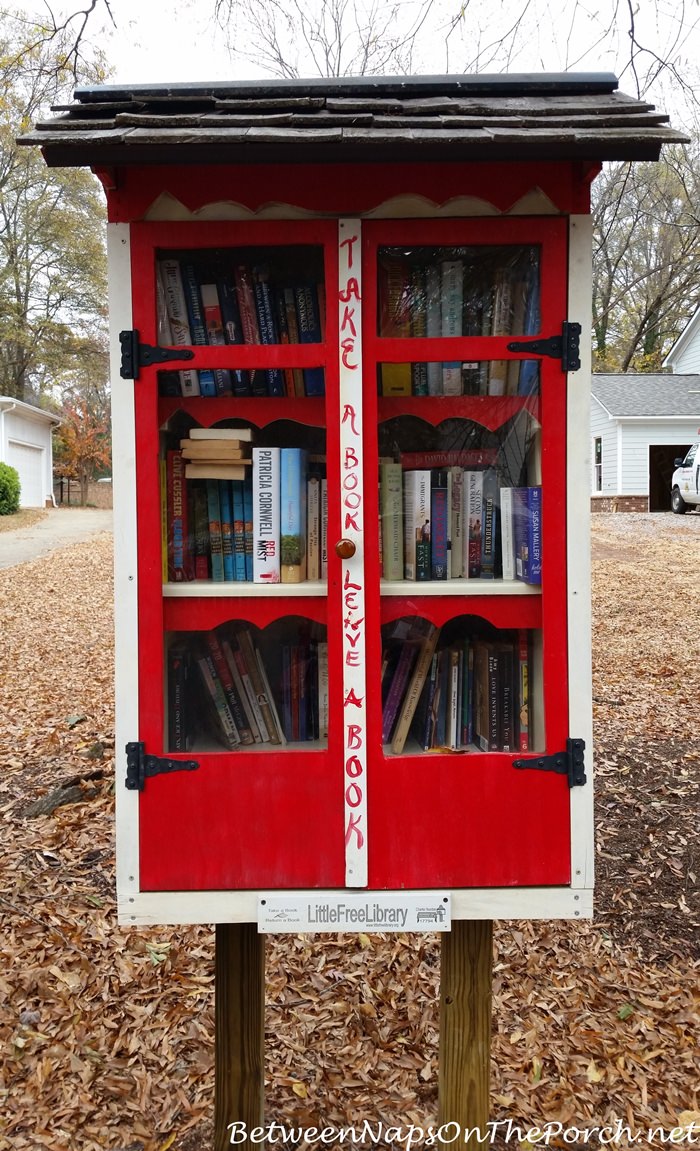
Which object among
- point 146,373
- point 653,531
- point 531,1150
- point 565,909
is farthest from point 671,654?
point 653,531

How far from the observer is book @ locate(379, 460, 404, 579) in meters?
1.83

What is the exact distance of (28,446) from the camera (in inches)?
891

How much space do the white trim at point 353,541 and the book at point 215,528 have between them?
0.30 meters

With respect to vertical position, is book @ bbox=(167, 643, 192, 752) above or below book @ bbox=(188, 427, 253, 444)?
below

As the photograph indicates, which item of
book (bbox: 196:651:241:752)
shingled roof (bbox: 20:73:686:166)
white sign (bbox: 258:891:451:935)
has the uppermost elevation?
shingled roof (bbox: 20:73:686:166)

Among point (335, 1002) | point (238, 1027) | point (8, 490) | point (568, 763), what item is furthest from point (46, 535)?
point (568, 763)

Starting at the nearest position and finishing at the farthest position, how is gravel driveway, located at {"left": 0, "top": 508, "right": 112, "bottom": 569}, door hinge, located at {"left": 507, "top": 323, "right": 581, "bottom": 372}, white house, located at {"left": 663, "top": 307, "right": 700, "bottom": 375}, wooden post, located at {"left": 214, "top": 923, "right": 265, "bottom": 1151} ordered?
1. door hinge, located at {"left": 507, "top": 323, "right": 581, "bottom": 372}
2. wooden post, located at {"left": 214, "top": 923, "right": 265, "bottom": 1151}
3. gravel driveway, located at {"left": 0, "top": 508, "right": 112, "bottom": 569}
4. white house, located at {"left": 663, "top": 307, "right": 700, "bottom": 375}

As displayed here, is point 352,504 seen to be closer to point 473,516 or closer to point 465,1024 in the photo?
point 473,516

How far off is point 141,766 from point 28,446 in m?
22.7

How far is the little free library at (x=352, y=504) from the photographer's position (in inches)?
67.8

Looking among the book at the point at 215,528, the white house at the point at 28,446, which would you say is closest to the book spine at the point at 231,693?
the book at the point at 215,528

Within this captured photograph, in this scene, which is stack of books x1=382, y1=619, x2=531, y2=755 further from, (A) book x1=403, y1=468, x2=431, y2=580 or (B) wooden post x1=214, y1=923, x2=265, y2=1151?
(B) wooden post x1=214, y1=923, x2=265, y2=1151

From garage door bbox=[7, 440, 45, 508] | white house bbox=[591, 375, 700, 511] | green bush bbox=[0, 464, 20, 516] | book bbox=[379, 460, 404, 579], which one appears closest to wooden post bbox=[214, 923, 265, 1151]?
book bbox=[379, 460, 404, 579]

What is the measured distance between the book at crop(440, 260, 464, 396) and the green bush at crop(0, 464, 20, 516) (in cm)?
1846
